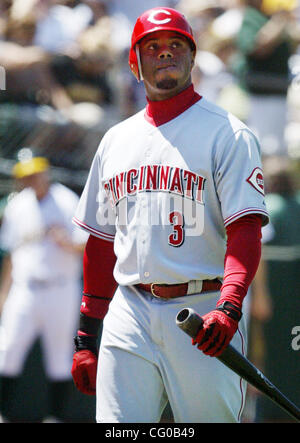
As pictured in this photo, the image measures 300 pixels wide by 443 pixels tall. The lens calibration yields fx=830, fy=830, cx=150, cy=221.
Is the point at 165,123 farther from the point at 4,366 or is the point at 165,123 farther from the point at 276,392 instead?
the point at 4,366

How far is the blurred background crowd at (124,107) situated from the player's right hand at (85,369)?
2.99m

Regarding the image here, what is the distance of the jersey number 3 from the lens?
9.43 feet

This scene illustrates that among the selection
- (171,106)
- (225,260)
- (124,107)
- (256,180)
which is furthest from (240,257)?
(124,107)

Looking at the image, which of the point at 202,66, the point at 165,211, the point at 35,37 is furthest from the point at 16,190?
the point at 165,211

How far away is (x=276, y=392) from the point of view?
2.82 meters

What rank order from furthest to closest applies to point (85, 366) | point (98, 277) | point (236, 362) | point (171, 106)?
point (98, 277)
point (85, 366)
point (171, 106)
point (236, 362)

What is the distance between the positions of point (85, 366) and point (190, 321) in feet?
2.40

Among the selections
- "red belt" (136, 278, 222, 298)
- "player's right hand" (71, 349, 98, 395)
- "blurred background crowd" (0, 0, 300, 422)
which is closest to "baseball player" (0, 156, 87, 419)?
"blurred background crowd" (0, 0, 300, 422)

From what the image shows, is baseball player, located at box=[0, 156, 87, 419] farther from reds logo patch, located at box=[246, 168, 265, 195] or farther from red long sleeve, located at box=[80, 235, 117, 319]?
reds logo patch, located at box=[246, 168, 265, 195]

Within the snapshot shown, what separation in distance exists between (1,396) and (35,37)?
2.69m

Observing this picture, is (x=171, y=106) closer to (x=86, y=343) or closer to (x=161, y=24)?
(x=161, y=24)

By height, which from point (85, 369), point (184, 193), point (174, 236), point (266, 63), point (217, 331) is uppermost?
point (266, 63)

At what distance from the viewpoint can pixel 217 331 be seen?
257 centimetres
